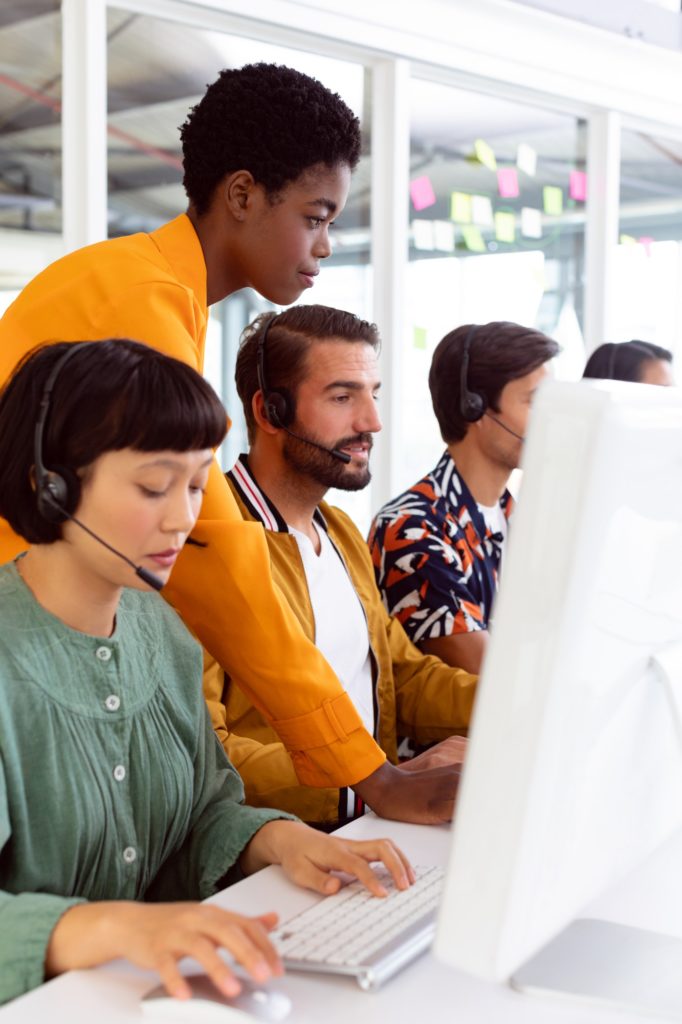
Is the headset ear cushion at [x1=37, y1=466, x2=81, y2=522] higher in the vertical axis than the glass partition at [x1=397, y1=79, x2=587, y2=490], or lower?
lower

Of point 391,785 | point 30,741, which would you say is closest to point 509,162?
point 391,785

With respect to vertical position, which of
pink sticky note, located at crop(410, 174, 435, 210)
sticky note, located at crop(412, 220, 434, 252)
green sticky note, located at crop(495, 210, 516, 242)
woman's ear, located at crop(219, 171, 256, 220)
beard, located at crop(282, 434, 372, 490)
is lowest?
beard, located at crop(282, 434, 372, 490)

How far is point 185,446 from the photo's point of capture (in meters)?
1.17

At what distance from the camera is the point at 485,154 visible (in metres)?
4.01

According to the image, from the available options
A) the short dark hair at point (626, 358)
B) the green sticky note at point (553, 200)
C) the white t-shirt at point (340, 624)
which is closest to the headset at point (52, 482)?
the white t-shirt at point (340, 624)

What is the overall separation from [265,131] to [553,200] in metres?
2.84

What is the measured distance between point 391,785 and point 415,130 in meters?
2.81

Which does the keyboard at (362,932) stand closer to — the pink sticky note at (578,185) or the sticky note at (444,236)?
the sticky note at (444,236)

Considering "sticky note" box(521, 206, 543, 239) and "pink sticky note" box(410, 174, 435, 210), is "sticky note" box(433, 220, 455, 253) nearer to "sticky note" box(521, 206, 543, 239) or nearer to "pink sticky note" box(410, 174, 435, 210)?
"pink sticky note" box(410, 174, 435, 210)

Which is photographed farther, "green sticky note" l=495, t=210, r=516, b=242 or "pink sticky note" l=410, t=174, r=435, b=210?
"green sticky note" l=495, t=210, r=516, b=242

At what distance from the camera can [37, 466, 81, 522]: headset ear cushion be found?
1.14 meters

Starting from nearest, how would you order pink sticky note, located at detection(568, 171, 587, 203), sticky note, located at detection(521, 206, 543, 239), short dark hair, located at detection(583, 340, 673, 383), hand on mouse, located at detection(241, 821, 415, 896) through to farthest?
hand on mouse, located at detection(241, 821, 415, 896)
short dark hair, located at detection(583, 340, 673, 383)
sticky note, located at detection(521, 206, 543, 239)
pink sticky note, located at detection(568, 171, 587, 203)

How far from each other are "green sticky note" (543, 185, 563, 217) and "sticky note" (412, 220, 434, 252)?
64 centimetres

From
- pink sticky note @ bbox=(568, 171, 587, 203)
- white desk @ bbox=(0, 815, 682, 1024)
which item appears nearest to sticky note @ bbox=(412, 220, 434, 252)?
pink sticky note @ bbox=(568, 171, 587, 203)
